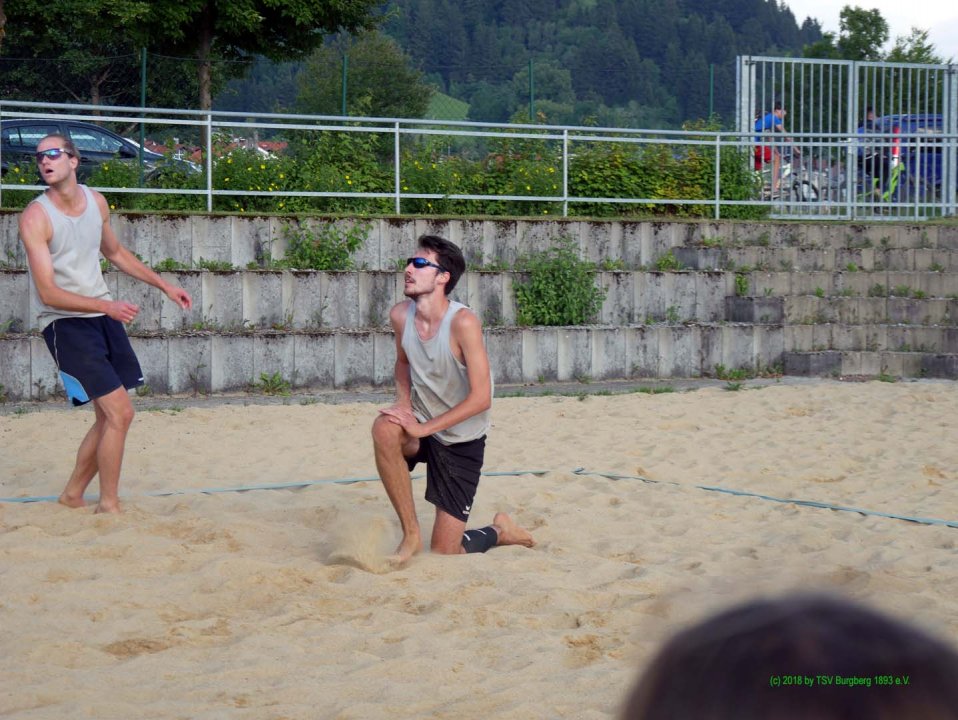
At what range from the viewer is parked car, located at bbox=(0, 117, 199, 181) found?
1254 cm

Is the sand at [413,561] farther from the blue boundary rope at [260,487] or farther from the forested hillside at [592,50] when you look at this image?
the forested hillside at [592,50]

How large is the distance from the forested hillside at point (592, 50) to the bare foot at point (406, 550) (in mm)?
12626

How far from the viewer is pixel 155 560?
4.92 meters

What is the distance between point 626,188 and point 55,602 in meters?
11.3

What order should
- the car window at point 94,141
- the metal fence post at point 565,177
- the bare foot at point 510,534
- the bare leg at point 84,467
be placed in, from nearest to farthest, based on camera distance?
the bare foot at point 510,534 → the bare leg at point 84,467 → the metal fence post at point 565,177 → the car window at point 94,141

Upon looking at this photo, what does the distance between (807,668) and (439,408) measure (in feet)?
14.9

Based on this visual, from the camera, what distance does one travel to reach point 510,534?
548cm

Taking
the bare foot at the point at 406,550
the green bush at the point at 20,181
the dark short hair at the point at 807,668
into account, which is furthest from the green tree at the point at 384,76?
the dark short hair at the point at 807,668

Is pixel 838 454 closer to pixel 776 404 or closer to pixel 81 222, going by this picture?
pixel 776 404

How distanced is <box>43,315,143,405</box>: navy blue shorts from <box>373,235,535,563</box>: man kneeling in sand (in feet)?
4.99

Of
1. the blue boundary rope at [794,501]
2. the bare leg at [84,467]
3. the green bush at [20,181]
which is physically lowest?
the blue boundary rope at [794,501]

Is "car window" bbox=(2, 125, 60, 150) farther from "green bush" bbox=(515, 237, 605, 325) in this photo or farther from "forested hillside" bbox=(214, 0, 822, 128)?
"green bush" bbox=(515, 237, 605, 325)

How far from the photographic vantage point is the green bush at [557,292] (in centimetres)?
1203

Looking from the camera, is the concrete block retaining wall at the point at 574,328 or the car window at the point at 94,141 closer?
the concrete block retaining wall at the point at 574,328
